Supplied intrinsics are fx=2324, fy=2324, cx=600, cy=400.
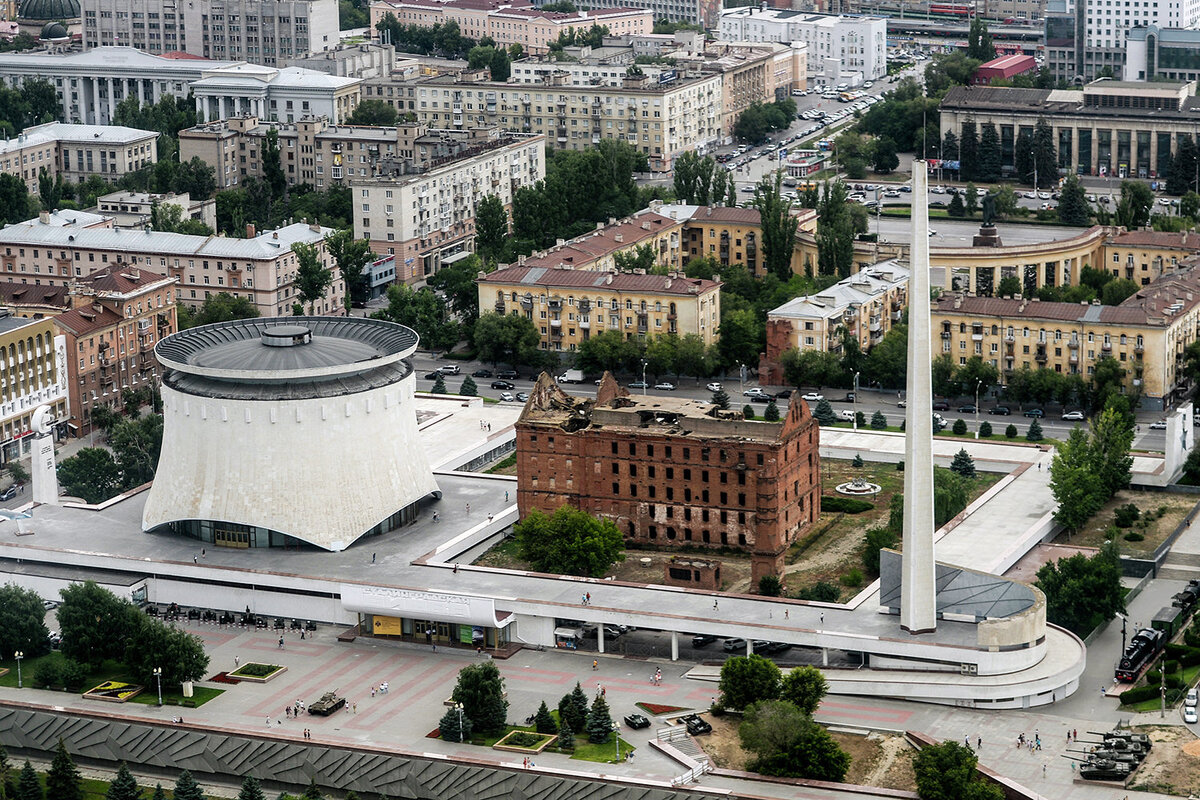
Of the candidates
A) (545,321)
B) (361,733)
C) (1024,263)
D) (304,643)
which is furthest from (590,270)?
(361,733)

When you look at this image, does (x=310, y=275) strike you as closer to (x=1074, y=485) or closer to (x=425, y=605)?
(x=425, y=605)

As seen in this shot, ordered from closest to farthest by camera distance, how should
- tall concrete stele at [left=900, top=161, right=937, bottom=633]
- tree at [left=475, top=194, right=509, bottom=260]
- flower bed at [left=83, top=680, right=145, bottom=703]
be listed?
tall concrete stele at [left=900, top=161, right=937, bottom=633], flower bed at [left=83, top=680, right=145, bottom=703], tree at [left=475, top=194, right=509, bottom=260]

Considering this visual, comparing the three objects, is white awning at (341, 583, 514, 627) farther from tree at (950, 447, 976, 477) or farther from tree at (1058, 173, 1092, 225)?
tree at (1058, 173, 1092, 225)

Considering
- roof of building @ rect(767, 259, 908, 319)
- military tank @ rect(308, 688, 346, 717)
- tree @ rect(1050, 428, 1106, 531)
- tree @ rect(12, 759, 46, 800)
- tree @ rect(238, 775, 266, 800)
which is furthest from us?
roof of building @ rect(767, 259, 908, 319)

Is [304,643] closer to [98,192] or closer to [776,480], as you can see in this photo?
[776,480]

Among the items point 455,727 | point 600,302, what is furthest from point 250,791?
point 600,302

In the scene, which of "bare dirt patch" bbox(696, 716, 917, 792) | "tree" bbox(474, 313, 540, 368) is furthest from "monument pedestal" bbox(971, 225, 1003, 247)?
"bare dirt patch" bbox(696, 716, 917, 792)

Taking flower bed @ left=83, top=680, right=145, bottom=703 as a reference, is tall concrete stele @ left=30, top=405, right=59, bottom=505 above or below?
above
